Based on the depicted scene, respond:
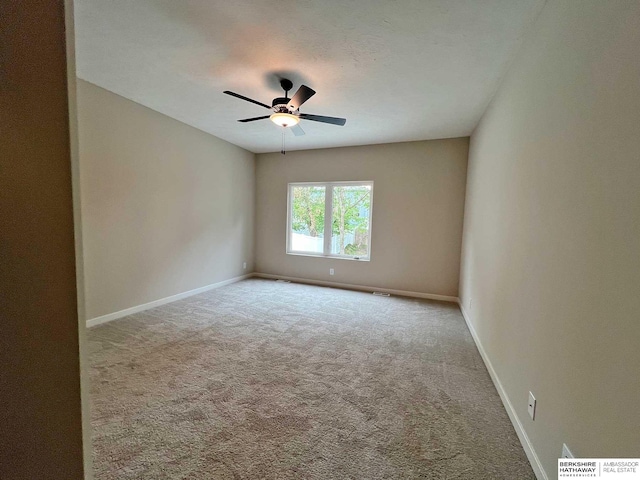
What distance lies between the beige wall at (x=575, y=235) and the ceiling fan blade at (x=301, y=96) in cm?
162

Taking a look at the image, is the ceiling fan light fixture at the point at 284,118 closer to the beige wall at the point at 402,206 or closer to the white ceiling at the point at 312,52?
the white ceiling at the point at 312,52

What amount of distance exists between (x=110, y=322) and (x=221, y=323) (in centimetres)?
129

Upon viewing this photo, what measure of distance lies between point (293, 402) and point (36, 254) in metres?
1.67

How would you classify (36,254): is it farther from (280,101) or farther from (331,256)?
(331,256)

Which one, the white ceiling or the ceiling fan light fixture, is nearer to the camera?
the white ceiling

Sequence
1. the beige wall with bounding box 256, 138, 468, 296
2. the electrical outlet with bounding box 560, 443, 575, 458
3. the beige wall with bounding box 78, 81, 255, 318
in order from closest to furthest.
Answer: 1. the electrical outlet with bounding box 560, 443, 575, 458
2. the beige wall with bounding box 78, 81, 255, 318
3. the beige wall with bounding box 256, 138, 468, 296

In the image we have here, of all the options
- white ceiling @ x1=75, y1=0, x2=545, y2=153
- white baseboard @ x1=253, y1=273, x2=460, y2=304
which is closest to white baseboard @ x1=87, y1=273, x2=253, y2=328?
white baseboard @ x1=253, y1=273, x2=460, y2=304

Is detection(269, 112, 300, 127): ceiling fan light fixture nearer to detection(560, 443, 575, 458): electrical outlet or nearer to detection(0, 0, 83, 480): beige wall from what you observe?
detection(0, 0, 83, 480): beige wall

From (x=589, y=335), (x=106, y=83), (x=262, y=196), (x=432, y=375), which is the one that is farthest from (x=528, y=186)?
(x=262, y=196)

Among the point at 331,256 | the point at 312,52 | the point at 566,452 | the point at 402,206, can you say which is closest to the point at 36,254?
the point at 566,452

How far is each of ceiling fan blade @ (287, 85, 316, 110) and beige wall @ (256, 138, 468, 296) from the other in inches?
93.0

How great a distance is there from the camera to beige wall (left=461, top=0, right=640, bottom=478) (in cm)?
83

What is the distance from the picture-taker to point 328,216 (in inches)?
199

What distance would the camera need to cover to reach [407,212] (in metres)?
4.44
